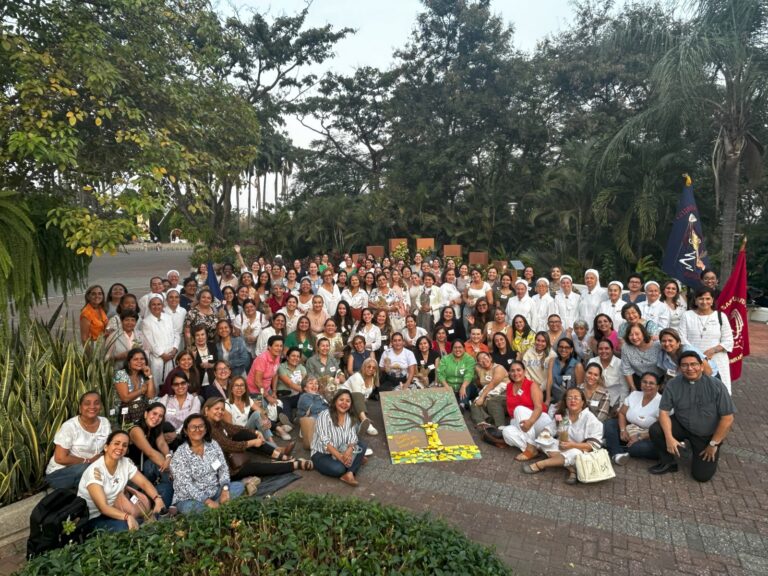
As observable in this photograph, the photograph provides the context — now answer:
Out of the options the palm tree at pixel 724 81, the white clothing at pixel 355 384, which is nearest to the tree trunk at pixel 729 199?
the palm tree at pixel 724 81

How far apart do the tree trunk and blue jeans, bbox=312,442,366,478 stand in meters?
11.4

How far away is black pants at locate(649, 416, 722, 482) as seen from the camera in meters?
5.34

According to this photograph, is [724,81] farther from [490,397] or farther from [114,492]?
[114,492]

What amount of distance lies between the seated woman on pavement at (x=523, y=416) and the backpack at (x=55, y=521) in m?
4.32

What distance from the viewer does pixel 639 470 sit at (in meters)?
5.62

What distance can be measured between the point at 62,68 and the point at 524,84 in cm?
1929

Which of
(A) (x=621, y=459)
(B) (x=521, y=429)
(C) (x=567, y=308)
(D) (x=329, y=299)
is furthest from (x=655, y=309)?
(D) (x=329, y=299)

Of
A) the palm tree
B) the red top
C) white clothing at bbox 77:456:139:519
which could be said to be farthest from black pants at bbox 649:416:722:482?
the palm tree

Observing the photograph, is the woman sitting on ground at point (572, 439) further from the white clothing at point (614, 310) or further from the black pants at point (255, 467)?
the black pants at point (255, 467)

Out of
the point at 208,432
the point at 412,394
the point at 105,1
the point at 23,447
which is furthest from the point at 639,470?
the point at 105,1

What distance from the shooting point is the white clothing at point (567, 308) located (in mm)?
8195

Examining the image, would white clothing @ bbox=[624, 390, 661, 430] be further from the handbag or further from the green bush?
the green bush

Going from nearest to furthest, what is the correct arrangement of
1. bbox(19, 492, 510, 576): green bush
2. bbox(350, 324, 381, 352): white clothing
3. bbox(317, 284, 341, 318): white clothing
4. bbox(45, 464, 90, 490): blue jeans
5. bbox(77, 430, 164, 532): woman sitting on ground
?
1. bbox(19, 492, 510, 576): green bush
2. bbox(77, 430, 164, 532): woman sitting on ground
3. bbox(45, 464, 90, 490): blue jeans
4. bbox(350, 324, 381, 352): white clothing
5. bbox(317, 284, 341, 318): white clothing

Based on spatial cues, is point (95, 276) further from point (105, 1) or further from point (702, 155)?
point (702, 155)
